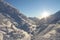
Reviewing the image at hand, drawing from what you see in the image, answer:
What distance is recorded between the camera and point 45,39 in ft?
439

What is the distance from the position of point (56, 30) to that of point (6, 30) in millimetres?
63732

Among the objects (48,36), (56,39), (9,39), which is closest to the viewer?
(56,39)

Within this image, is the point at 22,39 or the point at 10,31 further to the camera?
the point at 10,31

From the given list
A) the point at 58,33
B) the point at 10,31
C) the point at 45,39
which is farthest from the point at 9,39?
the point at 58,33

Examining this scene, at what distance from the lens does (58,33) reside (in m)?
139

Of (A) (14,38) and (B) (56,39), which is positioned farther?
(A) (14,38)

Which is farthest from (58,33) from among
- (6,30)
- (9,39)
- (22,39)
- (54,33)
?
(6,30)

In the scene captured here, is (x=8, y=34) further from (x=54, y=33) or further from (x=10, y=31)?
(x=54, y=33)

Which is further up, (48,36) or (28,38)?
(28,38)

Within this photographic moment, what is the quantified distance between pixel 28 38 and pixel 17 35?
15.1 metres

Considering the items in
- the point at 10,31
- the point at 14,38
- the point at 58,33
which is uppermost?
the point at 10,31

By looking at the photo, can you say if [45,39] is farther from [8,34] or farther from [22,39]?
[8,34]

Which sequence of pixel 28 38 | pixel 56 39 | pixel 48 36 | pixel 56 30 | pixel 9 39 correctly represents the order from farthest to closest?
1. pixel 28 38
2. pixel 9 39
3. pixel 56 30
4. pixel 48 36
5. pixel 56 39

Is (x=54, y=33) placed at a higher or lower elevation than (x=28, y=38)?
lower
